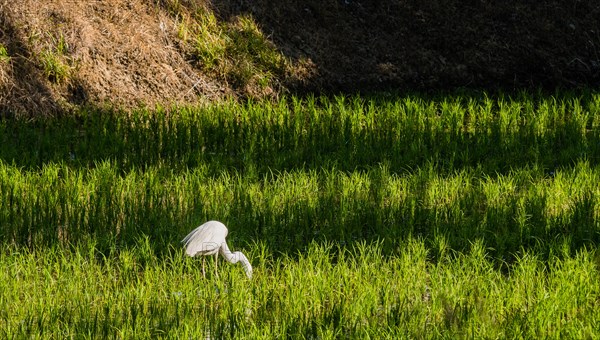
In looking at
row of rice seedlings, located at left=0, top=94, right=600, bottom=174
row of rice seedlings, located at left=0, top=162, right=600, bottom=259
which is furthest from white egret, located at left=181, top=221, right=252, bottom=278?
row of rice seedlings, located at left=0, top=94, right=600, bottom=174

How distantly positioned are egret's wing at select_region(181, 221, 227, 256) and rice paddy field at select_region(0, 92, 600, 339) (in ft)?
0.75

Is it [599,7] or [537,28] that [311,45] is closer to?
[537,28]

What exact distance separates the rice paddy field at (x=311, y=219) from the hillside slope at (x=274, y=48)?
1.63 feet

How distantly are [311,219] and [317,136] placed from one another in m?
1.70

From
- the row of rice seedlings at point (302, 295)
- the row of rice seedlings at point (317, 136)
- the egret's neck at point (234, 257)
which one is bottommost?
the row of rice seedlings at point (302, 295)

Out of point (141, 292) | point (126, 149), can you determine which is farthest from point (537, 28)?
point (141, 292)

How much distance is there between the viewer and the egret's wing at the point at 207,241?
3.79m

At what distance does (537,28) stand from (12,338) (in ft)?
23.3

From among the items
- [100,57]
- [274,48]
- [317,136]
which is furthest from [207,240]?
[274,48]

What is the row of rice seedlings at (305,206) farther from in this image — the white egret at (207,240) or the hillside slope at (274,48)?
the hillside slope at (274,48)

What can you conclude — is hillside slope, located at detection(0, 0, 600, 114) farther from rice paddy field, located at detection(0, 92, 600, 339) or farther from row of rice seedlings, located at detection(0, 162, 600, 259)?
row of rice seedlings, located at detection(0, 162, 600, 259)


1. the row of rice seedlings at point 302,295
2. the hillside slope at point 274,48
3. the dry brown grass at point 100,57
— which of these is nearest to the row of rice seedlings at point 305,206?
the row of rice seedlings at point 302,295

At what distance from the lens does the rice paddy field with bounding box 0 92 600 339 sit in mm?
3805

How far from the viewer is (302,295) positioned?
3943 millimetres
